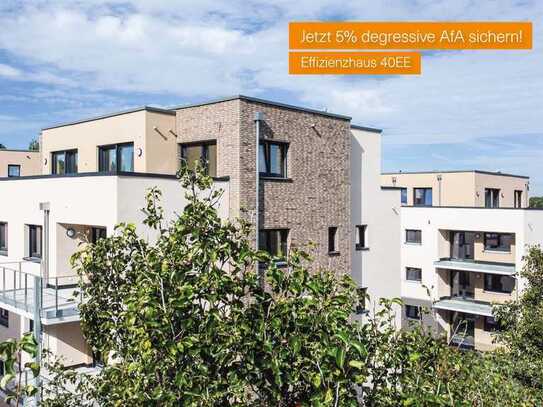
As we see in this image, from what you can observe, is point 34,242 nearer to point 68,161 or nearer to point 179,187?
point 68,161

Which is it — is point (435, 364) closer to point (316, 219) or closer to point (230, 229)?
point (230, 229)

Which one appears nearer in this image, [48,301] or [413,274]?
[48,301]

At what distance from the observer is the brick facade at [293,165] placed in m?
15.3

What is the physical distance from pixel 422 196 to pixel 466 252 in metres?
6.50

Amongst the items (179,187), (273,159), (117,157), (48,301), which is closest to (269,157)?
(273,159)

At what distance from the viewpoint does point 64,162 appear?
2059cm

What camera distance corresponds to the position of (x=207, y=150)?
1650 cm

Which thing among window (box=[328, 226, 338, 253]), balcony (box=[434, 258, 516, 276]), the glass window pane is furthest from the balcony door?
the glass window pane

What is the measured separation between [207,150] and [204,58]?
391cm

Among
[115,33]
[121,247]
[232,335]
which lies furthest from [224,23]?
[232,335]

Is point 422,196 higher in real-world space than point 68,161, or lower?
lower

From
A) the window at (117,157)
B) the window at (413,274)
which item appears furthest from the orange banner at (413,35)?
the window at (413,274)

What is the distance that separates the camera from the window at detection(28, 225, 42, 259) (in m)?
17.4

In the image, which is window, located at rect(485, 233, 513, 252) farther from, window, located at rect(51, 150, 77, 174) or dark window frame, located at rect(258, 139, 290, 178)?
window, located at rect(51, 150, 77, 174)
